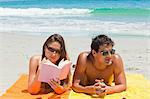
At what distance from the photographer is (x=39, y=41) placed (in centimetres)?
993

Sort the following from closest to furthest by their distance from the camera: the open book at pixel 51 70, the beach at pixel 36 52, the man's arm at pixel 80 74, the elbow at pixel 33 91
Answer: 1. the open book at pixel 51 70
2. the man's arm at pixel 80 74
3. the elbow at pixel 33 91
4. the beach at pixel 36 52

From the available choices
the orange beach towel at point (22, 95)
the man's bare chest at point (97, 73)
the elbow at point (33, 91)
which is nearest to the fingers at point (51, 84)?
the orange beach towel at point (22, 95)

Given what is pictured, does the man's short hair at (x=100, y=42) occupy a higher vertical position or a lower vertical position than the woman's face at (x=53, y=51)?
higher

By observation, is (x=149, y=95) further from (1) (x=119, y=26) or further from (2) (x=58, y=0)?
(2) (x=58, y=0)

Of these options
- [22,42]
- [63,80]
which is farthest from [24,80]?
[22,42]

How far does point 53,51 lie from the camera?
465 cm

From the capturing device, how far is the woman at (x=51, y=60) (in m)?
4.67

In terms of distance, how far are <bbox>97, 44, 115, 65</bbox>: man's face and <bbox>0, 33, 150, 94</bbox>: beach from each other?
193cm

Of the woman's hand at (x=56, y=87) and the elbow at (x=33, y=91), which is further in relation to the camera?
the elbow at (x=33, y=91)

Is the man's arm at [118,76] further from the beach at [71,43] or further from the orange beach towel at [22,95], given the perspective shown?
the beach at [71,43]

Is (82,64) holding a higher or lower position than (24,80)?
higher

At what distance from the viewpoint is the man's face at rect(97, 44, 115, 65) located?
15.0ft

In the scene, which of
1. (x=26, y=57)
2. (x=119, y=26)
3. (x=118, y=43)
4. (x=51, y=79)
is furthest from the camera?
(x=119, y=26)

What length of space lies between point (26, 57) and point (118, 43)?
262 centimetres
